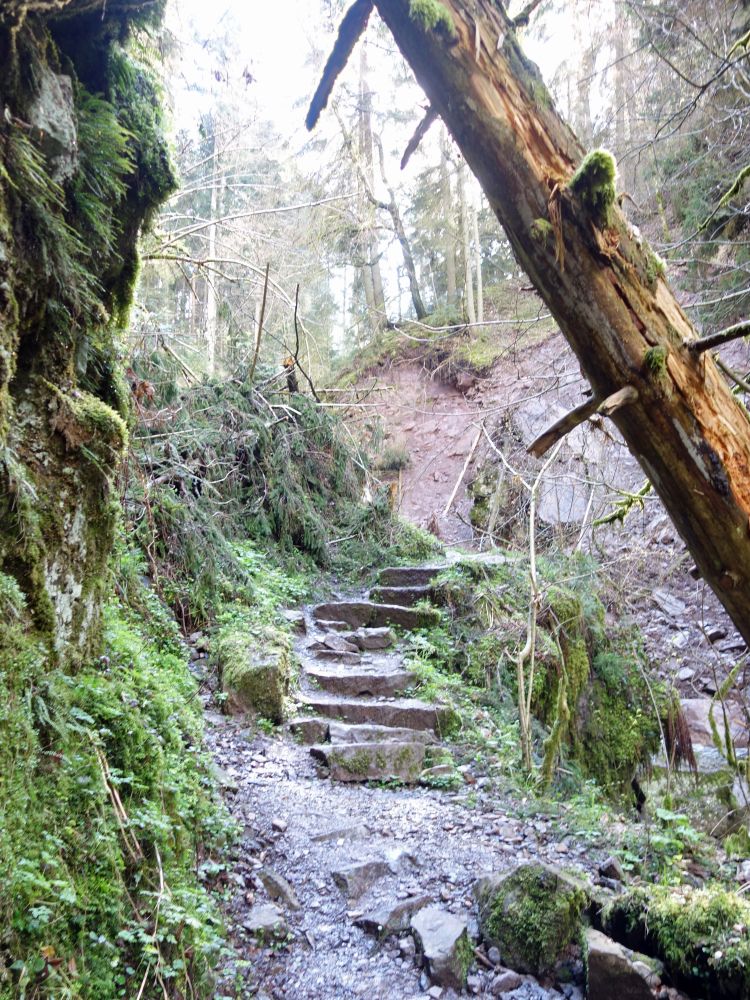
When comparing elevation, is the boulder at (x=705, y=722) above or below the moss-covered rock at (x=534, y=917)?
below

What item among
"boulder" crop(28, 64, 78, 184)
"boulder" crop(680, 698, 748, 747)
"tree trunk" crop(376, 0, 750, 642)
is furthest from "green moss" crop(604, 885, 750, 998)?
"boulder" crop(680, 698, 748, 747)

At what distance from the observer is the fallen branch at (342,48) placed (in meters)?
2.20

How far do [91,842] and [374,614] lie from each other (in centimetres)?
612

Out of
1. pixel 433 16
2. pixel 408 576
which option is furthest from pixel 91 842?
pixel 408 576

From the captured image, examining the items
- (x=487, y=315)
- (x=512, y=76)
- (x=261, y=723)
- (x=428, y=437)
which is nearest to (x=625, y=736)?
(x=261, y=723)

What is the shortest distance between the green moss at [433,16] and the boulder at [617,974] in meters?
3.69

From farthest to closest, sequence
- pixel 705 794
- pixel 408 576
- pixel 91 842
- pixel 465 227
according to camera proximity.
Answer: pixel 465 227 < pixel 408 576 < pixel 705 794 < pixel 91 842

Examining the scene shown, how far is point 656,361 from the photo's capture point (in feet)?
5.91

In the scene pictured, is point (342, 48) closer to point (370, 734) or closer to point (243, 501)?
point (370, 734)

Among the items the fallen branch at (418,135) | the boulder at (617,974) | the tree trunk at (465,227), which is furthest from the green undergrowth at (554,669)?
the tree trunk at (465,227)

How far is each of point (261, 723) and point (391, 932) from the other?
2318 mm

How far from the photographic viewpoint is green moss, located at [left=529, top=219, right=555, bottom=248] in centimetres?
191

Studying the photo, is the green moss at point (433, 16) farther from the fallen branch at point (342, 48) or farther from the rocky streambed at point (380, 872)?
the rocky streambed at point (380, 872)

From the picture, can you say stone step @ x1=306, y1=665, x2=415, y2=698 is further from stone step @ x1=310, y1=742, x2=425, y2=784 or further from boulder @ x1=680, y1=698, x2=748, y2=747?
boulder @ x1=680, y1=698, x2=748, y2=747
